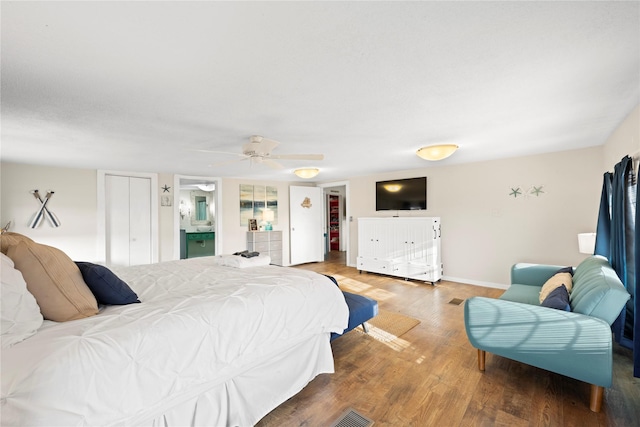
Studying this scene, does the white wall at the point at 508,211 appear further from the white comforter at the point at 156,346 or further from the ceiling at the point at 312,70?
the white comforter at the point at 156,346

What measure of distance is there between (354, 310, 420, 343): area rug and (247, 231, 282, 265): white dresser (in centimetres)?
354

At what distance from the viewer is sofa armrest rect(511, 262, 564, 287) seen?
10.0 feet

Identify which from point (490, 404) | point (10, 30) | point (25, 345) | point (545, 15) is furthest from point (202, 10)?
point (490, 404)

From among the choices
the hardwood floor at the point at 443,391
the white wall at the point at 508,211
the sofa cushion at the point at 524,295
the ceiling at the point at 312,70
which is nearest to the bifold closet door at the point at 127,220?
the ceiling at the point at 312,70

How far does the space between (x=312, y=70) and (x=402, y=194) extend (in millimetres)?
4295

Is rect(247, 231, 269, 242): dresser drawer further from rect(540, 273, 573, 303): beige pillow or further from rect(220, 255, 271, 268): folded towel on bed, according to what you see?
rect(540, 273, 573, 303): beige pillow

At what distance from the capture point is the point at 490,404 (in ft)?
5.88

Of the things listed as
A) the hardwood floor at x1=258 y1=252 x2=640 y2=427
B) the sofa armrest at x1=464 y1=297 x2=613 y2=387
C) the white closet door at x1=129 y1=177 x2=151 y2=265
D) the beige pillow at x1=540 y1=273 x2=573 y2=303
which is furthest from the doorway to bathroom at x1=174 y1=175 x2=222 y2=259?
the beige pillow at x1=540 y1=273 x2=573 y2=303

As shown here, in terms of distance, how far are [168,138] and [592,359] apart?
4035 mm

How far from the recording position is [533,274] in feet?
10.3

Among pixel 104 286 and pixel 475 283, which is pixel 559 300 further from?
pixel 104 286

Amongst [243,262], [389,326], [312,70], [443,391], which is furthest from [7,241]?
[389,326]

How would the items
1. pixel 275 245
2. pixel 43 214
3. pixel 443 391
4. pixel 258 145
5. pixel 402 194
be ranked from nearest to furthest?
pixel 443 391, pixel 258 145, pixel 43 214, pixel 402 194, pixel 275 245

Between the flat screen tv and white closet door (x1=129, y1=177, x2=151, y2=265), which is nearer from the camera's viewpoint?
white closet door (x1=129, y1=177, x2=151, y2=265)
